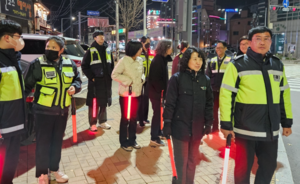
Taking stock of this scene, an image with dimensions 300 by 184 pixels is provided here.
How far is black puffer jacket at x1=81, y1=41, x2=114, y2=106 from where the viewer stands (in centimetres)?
527

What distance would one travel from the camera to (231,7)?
4400 inches

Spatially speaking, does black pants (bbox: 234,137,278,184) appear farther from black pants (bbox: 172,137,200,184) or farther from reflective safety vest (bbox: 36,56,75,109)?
reflective safety vest (bbox: 36,56,75,109)

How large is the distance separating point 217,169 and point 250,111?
1579 mm

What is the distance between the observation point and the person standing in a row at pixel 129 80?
14.7 feet

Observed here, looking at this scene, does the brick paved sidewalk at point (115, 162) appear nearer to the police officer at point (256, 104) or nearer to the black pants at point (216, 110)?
the black pants at point (216, 110)

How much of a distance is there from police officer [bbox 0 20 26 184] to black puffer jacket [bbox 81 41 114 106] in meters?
2.36

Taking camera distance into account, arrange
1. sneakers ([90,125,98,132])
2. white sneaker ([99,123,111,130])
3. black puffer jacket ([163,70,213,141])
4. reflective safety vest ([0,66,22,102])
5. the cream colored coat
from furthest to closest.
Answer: white sneaker ([99,123,111,130]) → sneakers ([90,125,98,132]) → the cream colored coat → black puffer jacket ([163,70,213,141]) → reflective safety vest ([0,66,22,102])

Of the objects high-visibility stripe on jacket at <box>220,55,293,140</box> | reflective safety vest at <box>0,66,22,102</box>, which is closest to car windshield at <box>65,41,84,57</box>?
reflective safety vest at <box>0,66,22,102</box>

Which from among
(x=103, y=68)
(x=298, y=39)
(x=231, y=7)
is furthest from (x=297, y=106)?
(x=231, y=7)

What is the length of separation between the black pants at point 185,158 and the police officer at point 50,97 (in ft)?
5.11

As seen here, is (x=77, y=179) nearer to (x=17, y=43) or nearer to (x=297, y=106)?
(x=17, y=43)

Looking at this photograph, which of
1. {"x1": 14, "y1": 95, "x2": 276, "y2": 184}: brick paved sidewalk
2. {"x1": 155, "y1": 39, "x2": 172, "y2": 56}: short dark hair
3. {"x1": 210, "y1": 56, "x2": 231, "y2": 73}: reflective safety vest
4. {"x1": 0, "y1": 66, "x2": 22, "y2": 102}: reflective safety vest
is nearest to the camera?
{"x1": 0, "y1": 66, "x2": 22, "y2": 102}: reflective safety vest

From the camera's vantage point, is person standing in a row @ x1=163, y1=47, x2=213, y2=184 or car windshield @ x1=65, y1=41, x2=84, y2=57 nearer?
person standing in a row @ x1=163, y1=47, x2=213, y2=184

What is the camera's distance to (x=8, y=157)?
113 inches
